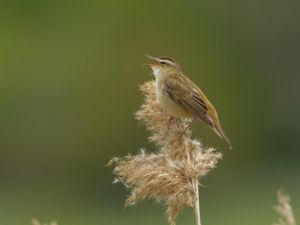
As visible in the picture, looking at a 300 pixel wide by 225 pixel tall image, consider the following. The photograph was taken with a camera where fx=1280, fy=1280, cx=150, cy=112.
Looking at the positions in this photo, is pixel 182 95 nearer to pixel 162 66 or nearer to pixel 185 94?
pixel 185 94

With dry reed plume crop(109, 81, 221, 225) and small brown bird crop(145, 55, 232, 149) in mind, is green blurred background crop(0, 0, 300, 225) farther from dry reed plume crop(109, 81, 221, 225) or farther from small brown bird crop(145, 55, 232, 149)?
dry reed plume crop(109, 81, 221, 225)

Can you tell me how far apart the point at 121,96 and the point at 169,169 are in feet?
44.3

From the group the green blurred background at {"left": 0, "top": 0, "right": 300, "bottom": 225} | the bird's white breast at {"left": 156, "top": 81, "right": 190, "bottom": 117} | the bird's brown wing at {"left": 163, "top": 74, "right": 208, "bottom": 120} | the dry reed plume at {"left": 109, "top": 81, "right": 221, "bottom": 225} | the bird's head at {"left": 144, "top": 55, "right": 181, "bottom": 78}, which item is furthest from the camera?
the green blurred background at {"left": 0, "top": 0, "right": 300, "bottom": 225}

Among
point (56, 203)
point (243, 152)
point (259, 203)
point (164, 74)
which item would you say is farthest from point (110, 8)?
point (164, 74)

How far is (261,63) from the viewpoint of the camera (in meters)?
20.4

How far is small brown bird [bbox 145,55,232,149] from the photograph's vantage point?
7.36 meters

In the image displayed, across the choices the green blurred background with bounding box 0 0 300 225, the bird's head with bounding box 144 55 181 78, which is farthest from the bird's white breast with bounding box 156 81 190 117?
the green blurred background with bounding box 0 0 300 225

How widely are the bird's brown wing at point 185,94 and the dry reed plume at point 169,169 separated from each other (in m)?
1.25

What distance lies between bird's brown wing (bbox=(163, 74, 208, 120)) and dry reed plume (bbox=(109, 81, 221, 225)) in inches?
49.3

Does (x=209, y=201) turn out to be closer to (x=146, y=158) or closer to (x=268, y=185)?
(x=268, y=185)

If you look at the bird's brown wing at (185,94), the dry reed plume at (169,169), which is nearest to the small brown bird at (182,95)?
the bird's brown wing at (185,94)

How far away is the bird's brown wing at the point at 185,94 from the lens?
752 cm

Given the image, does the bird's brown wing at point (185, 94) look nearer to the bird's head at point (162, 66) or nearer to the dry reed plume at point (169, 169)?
the bird's head at point (162, 66)

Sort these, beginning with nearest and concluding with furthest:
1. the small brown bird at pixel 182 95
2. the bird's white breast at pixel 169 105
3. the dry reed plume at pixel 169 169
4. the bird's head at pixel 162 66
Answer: the dry reed plume at pixel 169 169 → the bird's white breast at pixel 169 105 → the small brown bird at pixel 182 95 → the bird's head at pixel 162 66
